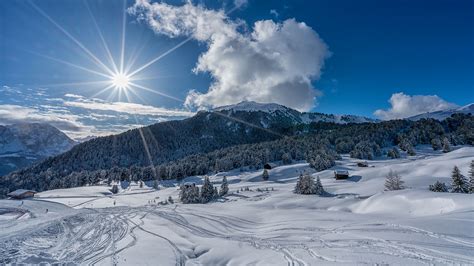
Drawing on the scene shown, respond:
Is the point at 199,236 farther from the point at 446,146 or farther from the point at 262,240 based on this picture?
the point at 446,146

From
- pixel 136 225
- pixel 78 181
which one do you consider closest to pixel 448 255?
pixel 136 225

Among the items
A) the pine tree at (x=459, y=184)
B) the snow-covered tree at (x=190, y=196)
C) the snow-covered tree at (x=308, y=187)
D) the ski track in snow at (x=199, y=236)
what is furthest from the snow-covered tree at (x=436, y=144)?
the ski track in snow at (x=199, y=236)

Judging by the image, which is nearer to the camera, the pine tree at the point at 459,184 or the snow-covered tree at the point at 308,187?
the pine tree at the point at 459,184

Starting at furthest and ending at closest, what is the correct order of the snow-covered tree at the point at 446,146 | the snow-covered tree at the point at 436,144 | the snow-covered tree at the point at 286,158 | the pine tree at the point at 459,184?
the snow-covered tree at the point at 286,158 < the snow-covered tree at the point at 436,144 < the snow-covered tree at the point at 446,146 < the pine tree at the point at 459,184

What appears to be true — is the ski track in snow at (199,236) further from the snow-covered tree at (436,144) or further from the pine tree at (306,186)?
the snow-covered tree at (436,144)

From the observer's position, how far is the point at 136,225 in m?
27.0

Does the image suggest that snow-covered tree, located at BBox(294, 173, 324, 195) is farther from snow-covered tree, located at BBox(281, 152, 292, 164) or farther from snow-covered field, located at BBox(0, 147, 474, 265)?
snow-covered tree, located at BBox(281, 152, 292, 164)

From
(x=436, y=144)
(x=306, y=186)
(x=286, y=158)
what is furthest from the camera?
(x=286, y=158)

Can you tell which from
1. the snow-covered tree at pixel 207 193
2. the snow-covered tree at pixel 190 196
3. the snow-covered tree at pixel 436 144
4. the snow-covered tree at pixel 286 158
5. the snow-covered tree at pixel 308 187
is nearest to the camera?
the snow-covered tree at pixel 308 187

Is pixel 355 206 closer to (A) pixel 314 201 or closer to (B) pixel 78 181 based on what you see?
(A) pixel 314 201

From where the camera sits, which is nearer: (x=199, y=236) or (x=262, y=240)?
(x=262, y=240)

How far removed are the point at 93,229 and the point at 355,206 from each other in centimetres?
3316

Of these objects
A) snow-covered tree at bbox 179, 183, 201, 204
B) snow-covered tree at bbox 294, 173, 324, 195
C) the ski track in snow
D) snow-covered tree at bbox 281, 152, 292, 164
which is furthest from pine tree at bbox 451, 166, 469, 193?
snow-covered tree at bbox 281, 152, 292, 164

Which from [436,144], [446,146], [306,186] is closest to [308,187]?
[306,186]
